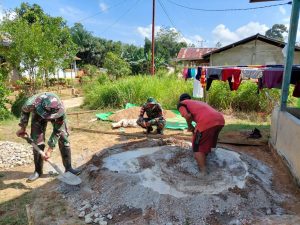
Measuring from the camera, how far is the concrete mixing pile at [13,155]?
5.04 metres

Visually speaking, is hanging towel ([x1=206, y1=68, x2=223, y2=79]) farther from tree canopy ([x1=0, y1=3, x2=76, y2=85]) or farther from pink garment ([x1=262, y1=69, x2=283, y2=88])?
tree canopy ([x1=0, y1=3, x2=76, y2=85])

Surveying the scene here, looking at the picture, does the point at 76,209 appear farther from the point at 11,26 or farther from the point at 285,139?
the point at 11,26

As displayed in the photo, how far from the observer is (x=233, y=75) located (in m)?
6.88

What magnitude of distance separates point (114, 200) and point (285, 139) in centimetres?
312

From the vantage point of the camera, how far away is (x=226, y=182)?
12.3 ft

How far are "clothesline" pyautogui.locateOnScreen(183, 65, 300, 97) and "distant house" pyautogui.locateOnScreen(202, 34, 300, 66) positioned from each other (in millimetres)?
9551

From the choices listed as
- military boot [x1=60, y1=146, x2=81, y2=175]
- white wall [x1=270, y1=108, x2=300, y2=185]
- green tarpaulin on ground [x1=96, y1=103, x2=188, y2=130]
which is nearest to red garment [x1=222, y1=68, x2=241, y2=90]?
white wall [x1=270, y1=108, x2=300, y2=185]

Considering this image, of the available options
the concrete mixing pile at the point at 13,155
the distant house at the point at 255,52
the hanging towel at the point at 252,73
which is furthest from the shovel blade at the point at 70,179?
the distant house at the point at 255,52

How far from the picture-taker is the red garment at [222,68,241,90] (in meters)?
6.79

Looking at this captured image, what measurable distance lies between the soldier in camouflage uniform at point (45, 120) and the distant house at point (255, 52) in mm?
14696

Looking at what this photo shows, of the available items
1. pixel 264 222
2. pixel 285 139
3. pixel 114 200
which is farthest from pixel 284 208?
pixel 114 200

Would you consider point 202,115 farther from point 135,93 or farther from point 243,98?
point 135,93

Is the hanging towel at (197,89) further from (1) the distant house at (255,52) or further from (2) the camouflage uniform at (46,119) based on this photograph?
(1) the distant house at (255,52)

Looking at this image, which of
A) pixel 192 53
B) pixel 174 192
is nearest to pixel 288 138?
pixel 174 192
